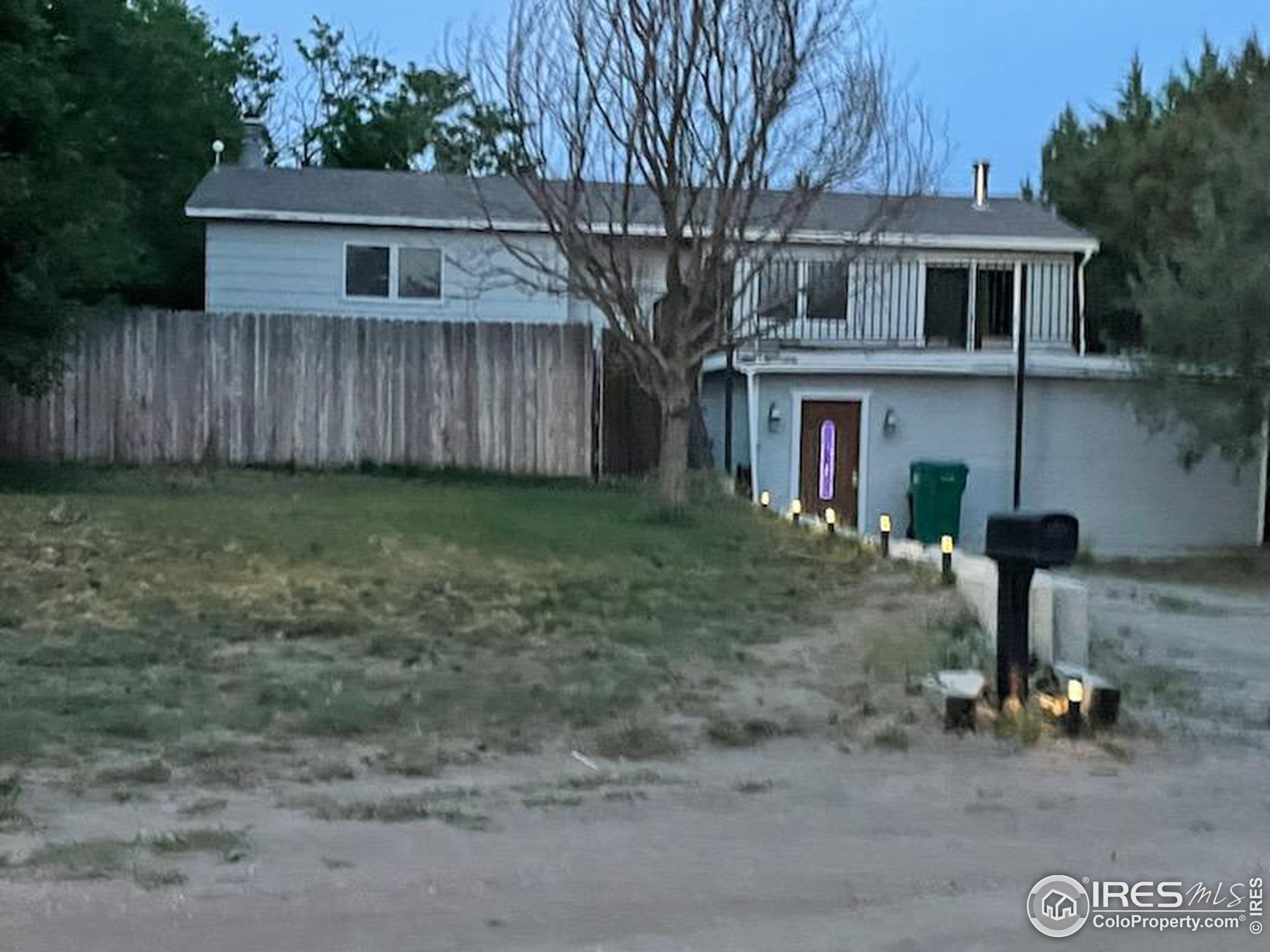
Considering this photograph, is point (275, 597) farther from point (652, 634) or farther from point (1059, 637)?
point (1059, 637)

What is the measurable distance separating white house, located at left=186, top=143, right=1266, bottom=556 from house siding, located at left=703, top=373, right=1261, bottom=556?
0.02 meters

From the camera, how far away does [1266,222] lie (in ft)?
64.0

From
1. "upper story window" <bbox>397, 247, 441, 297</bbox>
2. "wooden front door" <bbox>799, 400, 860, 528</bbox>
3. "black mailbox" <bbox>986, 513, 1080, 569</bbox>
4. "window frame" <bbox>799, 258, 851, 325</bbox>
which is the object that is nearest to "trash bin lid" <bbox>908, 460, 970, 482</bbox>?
"wooden front door" <bbox>799, 400, 860, 528</bbox>

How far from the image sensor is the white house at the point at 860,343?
840 inches

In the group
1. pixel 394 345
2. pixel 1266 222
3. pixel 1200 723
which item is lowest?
pixel 1200 723

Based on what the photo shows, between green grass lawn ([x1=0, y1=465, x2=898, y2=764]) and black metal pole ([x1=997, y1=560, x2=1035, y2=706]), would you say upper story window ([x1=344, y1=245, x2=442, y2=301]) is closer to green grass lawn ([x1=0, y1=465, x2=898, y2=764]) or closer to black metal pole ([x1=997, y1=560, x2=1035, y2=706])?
green grass lawn ([x1=0, y1=465, x2=898, y2=764])

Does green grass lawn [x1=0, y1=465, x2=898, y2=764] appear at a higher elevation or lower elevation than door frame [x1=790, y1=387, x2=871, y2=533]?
lower

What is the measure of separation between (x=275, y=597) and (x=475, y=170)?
1279 cm

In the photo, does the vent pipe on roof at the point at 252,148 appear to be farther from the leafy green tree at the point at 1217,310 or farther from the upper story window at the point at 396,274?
the leafy green tree at the point at 1217,310

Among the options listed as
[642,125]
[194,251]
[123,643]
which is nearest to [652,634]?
[123,643]

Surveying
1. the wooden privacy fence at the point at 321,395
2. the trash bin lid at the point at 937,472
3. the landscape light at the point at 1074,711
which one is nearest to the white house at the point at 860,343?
the trash bin lid at the point at 937,472

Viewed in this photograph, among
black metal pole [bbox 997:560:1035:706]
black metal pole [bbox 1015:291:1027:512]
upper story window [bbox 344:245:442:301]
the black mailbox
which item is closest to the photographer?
the black mailbox

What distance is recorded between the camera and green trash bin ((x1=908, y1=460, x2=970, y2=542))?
20828 millimetres

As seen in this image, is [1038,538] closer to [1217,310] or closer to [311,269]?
[1217,310]
